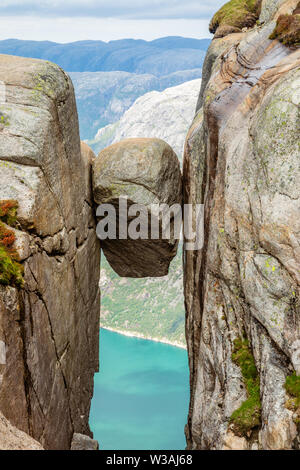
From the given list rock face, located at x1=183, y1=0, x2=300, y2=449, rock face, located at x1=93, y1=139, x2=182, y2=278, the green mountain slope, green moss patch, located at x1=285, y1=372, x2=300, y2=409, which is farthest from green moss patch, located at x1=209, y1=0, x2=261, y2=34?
the green mountain slope

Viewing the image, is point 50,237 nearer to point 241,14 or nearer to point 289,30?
point 289,30

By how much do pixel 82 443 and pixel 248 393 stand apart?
30.4 feet

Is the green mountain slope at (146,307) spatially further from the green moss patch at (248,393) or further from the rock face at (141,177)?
Result: the green moss patch at (248,393)

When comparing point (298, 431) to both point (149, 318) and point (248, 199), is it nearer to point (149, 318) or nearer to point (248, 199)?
point (248, 199)

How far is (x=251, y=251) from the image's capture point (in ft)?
43.9

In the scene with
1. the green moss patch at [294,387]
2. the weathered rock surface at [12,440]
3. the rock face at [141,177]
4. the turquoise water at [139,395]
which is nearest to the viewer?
the weathered rock surface at [12,440]

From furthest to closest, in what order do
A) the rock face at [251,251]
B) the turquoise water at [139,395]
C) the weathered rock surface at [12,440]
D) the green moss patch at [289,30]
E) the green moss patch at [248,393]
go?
the turquoise water at [139,395] → the green moss patch at [289,30] → the green moss patch at [248,393] → the rock face at [251,251] → the weathered rock surface at [12,440]

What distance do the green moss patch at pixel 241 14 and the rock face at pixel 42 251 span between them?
985 centimetres

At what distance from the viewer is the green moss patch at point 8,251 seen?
42.1ft

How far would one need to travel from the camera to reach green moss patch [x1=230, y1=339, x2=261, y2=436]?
39.9 feet

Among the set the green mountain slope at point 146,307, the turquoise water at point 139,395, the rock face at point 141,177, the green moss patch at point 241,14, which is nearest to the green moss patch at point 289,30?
the green moss patch at point 241,14

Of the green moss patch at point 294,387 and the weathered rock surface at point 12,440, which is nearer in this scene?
the weathered rock surface at point 12,440

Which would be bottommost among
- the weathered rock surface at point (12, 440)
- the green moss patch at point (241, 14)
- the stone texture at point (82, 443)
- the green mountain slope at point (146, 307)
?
the weathered rock surface at point (12, 440)

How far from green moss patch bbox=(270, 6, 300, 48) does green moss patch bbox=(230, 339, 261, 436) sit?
9.33m
